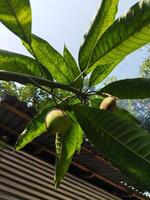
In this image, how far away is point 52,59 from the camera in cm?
193

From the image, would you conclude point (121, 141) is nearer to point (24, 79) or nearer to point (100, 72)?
point (24, 79)

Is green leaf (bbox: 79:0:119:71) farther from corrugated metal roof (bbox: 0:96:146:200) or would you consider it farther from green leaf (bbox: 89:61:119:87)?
corrugated metal roof (bbox: 0:96:146:200)

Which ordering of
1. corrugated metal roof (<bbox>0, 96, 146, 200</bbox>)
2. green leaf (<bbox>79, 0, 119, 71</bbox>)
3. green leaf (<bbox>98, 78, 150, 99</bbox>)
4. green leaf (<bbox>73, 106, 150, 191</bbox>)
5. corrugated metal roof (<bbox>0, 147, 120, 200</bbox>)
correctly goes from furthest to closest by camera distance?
corrugated metal roof (<bbox>0, 96, 146, 200</bbox>), corrugated metal roof (<bbox>0, 147, 120, 200</bbox>), green leaf (<bbox>79, 0, 119, 71</bbox>), green leaf (<bbox>98, 78, 150, 99</bbox>), green leaf (<bbox>73, 106, 150, 191</bbox>)

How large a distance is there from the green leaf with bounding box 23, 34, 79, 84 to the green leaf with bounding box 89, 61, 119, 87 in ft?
0.26

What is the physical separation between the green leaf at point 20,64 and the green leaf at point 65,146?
252 mm

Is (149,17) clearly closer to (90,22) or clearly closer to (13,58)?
A: (90,22)

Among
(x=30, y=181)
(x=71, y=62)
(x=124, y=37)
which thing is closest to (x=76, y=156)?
(x=30, y=181)

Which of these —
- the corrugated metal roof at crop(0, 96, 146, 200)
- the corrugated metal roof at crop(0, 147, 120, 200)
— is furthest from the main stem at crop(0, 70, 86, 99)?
the corrugated metal roof at crop(0, 147, 120, 200)

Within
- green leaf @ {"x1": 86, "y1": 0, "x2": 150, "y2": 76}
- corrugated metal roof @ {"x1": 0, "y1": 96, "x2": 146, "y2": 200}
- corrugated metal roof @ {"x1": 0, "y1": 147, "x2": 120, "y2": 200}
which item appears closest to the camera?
green leaf @ {"x1": 86, "y1": 0, "x2": 150, "y2": 76}

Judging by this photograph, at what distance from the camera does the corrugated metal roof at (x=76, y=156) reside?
5887mm

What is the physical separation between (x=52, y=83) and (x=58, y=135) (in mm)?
397

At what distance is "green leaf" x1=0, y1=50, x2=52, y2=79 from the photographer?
1.78m

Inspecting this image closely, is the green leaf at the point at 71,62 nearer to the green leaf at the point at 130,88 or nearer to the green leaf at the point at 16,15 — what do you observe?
the green leaf at the point at 130,88

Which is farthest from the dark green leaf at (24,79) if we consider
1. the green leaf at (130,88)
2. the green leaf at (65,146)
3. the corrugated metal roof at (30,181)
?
the corrugated metal roof at (30,181)
